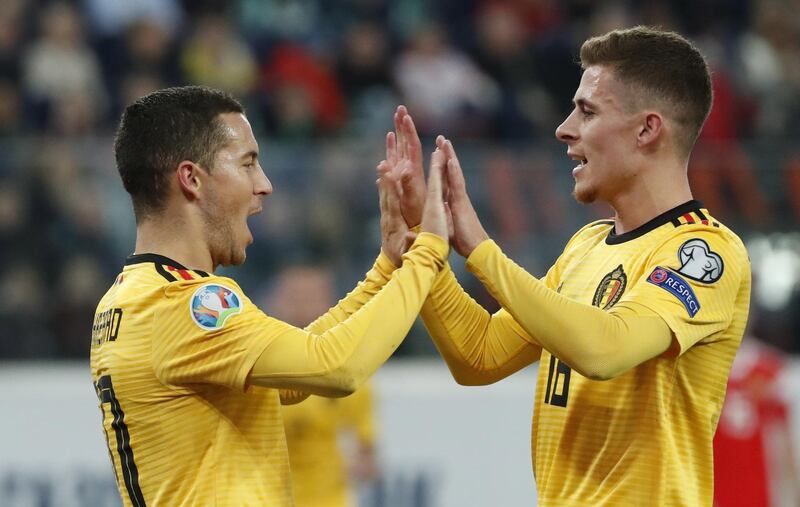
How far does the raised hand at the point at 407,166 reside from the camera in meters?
4.57

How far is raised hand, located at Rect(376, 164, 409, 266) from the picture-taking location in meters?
4.64

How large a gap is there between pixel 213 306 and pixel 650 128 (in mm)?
1576

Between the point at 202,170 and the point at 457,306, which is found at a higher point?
the point at 202,170

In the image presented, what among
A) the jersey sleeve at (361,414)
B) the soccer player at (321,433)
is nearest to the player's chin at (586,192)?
the soccer player at (321,433)

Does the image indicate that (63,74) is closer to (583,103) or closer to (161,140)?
(161,140)

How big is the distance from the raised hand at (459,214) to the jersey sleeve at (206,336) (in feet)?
2.30

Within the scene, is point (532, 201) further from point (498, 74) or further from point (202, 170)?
point (202, 170)

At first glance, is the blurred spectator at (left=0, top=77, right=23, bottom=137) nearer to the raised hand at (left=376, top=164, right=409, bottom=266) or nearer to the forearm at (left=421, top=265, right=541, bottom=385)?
the raised hand at (left=376, top=164, right=409, bottom=266)

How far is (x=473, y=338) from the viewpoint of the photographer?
4.64 m

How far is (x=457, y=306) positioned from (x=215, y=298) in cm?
104

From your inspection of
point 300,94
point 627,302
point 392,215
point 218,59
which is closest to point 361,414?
point 300,94

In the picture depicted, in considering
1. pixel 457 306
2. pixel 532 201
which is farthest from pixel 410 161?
pixel 532 201

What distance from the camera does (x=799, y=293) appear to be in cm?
972

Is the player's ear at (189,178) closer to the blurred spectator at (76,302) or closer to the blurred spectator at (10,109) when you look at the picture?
the blurred spectator at (76,302)
